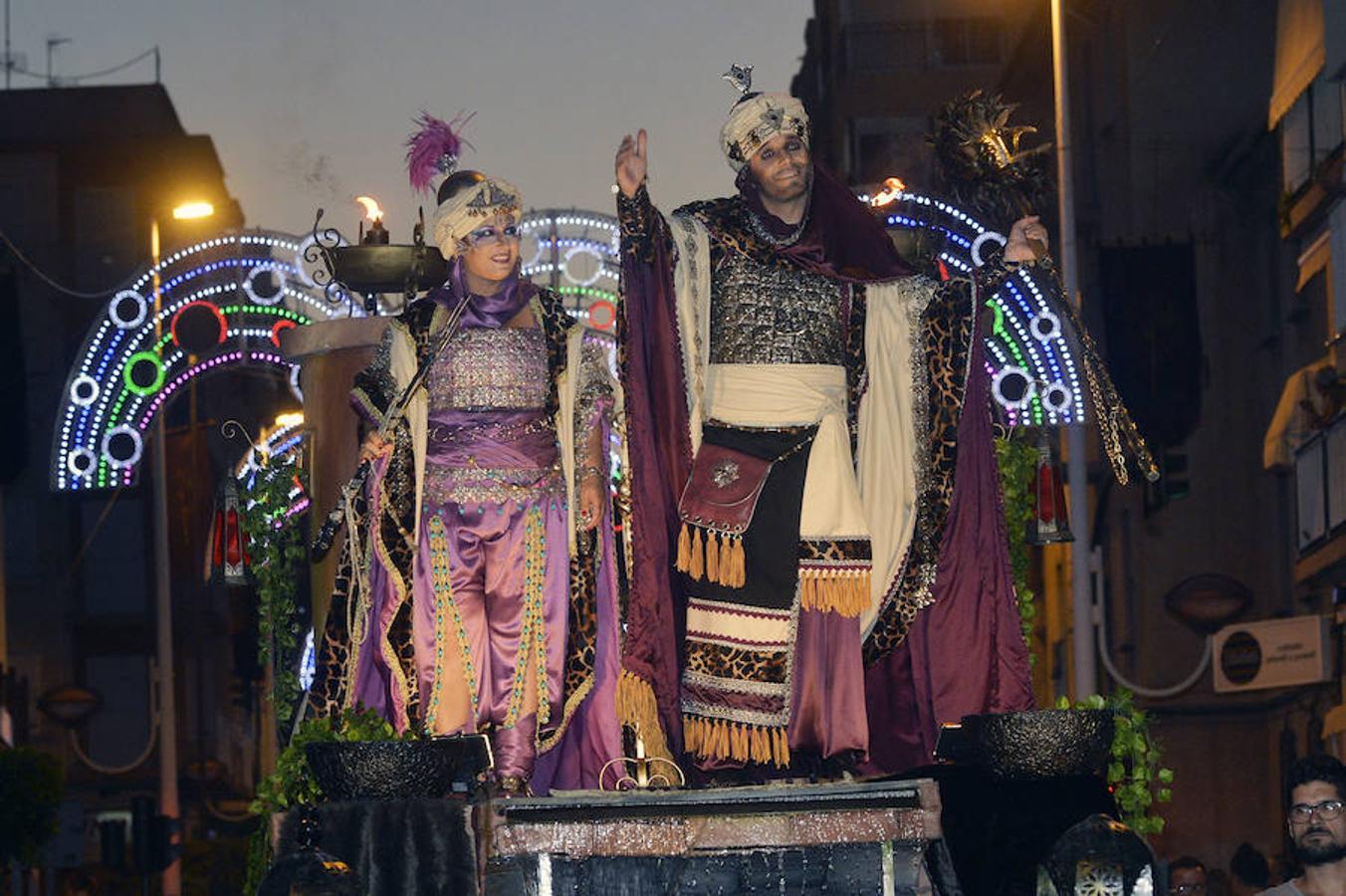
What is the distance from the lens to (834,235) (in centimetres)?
1092

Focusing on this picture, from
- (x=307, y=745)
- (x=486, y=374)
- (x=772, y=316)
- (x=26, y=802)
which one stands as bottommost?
(x=26, y=802)

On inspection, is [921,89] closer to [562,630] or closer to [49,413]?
[49,413]

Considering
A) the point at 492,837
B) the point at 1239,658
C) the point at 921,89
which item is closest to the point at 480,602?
the point at 492,837

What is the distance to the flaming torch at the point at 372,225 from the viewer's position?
579 inches

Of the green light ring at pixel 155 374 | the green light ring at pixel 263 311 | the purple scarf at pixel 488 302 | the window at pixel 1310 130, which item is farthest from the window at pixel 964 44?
the purple scarf at pixel 488 302

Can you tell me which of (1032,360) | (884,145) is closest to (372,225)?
(1032,360)

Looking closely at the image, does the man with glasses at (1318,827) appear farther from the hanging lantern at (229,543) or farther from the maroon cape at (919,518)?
the hanging lantern at (229,543)

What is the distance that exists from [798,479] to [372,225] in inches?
190

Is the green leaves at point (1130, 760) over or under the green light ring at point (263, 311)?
under

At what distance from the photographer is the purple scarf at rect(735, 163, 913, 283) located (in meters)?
10.9

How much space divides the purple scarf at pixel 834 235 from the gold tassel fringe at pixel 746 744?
1778 mm

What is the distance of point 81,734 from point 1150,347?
109ft

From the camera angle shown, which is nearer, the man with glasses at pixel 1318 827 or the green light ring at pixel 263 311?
the man with glasses at pixel 1318 827

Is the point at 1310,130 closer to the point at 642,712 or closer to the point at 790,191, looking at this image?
the point at 790,191
